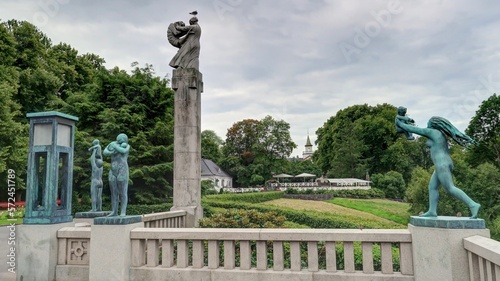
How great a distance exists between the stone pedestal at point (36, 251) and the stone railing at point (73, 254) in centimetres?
9

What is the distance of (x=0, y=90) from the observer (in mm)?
22500

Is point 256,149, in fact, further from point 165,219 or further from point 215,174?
point 165,219

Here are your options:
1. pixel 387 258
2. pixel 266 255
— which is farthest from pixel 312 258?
pixel 387 258

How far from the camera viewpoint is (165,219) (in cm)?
945

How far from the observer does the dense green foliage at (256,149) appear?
2462 inches

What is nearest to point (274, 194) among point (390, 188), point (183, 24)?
point (390, 188)

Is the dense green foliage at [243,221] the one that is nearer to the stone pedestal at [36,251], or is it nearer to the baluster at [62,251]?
the baluster at [62,251]

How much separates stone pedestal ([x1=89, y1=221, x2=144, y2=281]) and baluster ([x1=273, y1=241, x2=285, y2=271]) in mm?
2311

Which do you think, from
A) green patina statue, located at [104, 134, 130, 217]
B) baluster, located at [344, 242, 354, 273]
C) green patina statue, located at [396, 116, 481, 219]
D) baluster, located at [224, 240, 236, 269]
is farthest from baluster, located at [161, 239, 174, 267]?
green patina statue, located at [396, 116, 481, 219]

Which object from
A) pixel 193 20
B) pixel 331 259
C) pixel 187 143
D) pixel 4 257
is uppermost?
pixel 193 20

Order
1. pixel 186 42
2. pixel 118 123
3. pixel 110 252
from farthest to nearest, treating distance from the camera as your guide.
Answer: pixel 118 123
pixel 186 42
pixel 110 252

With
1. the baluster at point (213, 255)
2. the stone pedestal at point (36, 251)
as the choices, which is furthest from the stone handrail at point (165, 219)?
the baluster at point (213, 255)

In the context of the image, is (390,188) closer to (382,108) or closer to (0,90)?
(382,108)

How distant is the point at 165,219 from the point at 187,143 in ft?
9.93
